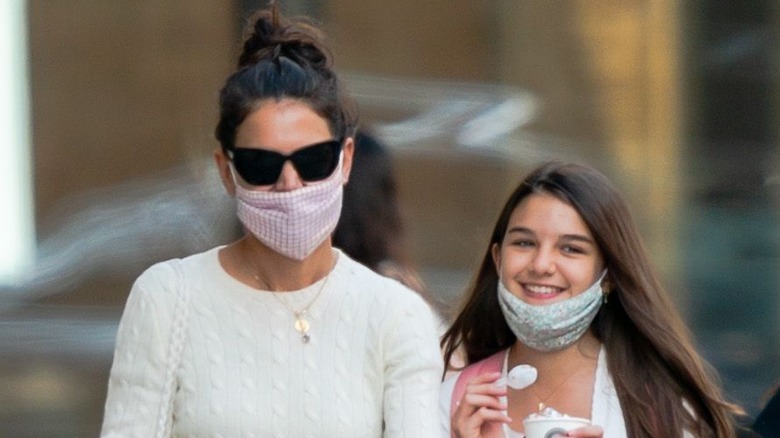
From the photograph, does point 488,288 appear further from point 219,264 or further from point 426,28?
point 426,28

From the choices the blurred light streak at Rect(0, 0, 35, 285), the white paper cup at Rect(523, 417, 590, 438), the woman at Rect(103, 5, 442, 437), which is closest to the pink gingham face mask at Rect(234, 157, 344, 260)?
the woman at Rect(103, 5, 442, 437)

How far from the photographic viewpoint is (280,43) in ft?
13.3

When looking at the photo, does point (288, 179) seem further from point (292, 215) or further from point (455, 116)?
point (455, 116)

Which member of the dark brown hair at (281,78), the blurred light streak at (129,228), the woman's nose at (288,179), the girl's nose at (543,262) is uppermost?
the dark brown hair at (281,78)

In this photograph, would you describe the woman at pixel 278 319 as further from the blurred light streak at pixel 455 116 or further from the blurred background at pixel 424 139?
the blurred light streak at pixel 455 116

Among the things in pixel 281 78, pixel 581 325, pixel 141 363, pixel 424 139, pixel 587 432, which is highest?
pixel 281 78

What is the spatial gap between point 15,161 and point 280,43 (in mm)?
3443

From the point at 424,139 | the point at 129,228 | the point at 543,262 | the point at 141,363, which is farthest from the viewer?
the point at 424,139

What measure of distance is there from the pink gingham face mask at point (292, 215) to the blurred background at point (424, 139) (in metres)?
3.02

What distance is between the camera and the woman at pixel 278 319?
3871mm

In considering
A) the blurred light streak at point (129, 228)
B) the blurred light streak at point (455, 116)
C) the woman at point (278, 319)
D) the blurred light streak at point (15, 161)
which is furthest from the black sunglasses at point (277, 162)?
the blurred light streak at point (455, 116)

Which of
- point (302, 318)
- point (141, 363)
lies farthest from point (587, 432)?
point (141, 363)

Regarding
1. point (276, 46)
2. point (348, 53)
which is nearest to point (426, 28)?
point (348, 53)

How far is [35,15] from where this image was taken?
732 centimetres
